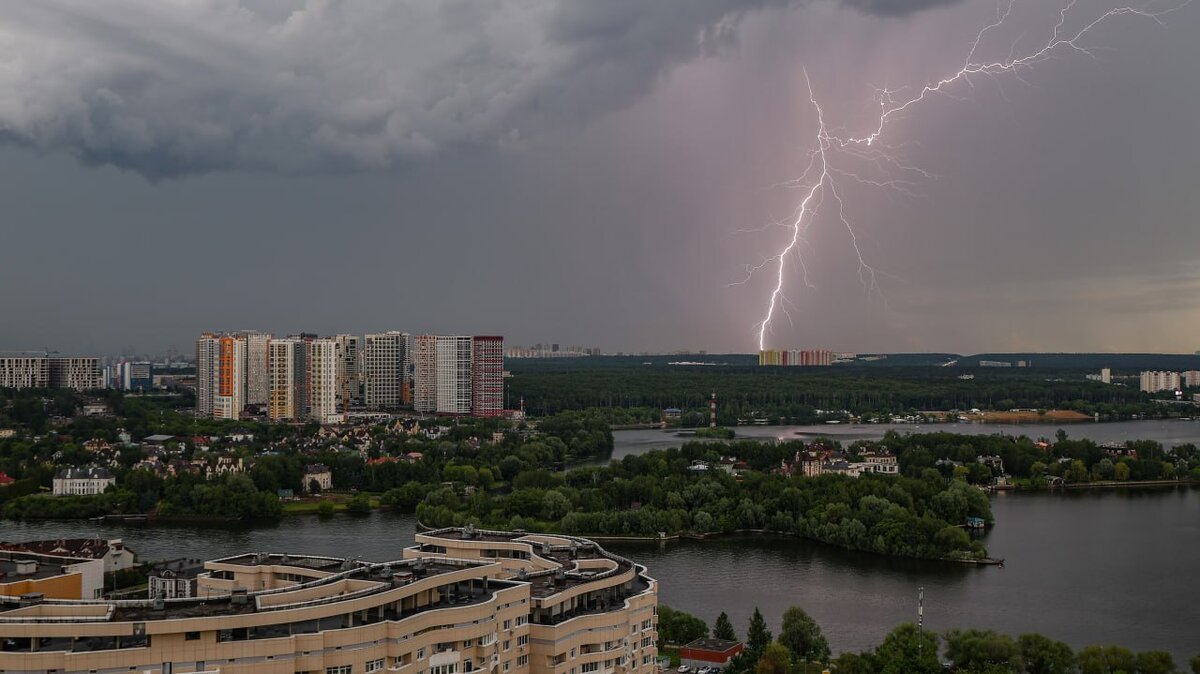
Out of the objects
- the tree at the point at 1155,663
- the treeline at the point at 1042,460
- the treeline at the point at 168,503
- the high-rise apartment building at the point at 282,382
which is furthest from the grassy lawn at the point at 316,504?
the high-rise apartment building at the point at 282,382

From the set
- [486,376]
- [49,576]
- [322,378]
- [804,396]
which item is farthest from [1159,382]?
[49,576]

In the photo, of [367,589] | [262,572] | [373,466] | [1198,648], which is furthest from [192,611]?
[373,466]

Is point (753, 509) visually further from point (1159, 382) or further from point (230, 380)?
point (1159, 382)

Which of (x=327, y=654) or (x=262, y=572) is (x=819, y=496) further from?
(x=327, y=654)

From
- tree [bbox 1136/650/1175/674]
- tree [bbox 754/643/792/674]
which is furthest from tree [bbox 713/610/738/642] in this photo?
tree [bbox 1136/650/1175/674]

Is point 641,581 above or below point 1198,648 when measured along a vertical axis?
above

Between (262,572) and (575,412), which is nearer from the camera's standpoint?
(262,572)
